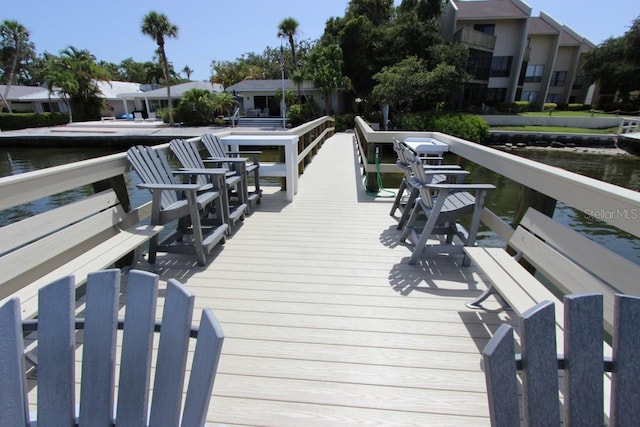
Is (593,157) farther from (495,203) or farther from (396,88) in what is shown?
(495,203)

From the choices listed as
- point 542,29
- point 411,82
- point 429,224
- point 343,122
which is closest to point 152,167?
point 429,224

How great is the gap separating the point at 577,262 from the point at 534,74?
3139cm

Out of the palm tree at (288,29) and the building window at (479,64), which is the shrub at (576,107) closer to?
the building window at (479,64)

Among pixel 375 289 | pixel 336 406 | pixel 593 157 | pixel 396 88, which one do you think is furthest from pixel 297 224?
pixel 593 157

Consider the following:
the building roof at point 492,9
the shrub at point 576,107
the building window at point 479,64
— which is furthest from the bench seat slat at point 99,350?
the shrub at point 576,107

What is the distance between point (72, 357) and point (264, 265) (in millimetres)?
1825

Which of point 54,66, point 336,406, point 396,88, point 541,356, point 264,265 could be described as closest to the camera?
point 541,356

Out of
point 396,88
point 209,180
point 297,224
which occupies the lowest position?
point 297,224

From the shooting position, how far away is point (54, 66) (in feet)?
82.8

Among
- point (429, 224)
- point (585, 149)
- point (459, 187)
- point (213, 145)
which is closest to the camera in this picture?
point (459, 187)

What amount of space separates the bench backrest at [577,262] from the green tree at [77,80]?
32.1 meters

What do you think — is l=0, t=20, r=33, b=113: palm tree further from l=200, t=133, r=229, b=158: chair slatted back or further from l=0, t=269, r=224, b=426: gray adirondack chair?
l=0, t=269, r=224, b=426: gray adirondack chair

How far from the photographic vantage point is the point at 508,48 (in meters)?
23.2

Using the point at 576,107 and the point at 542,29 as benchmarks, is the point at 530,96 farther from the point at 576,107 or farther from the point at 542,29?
the point at 542,29
